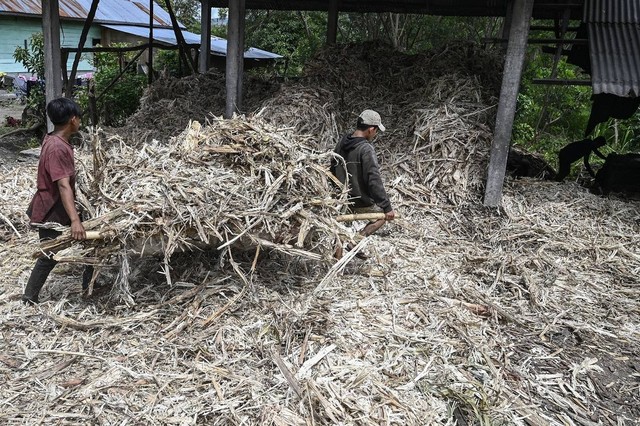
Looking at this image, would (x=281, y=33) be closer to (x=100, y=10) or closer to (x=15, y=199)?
(x=100, y=10)

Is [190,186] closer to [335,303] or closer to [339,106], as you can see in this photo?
[335,303]

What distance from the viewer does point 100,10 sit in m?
17.4

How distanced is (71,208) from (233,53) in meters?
3.92

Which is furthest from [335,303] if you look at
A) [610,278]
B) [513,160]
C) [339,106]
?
[513,160]

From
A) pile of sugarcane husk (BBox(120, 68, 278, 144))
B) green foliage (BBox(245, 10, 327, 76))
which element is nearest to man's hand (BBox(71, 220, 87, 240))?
pile of sugarcane husk (BBox(120, 68, 278, 144))

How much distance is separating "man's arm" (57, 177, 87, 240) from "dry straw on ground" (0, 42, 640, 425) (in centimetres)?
23

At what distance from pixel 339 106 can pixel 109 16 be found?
41.8 ft

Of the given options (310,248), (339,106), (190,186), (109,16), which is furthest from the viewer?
(109,16)

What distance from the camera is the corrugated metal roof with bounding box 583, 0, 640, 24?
7.11 meters

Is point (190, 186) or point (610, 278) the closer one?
point (190, 186)

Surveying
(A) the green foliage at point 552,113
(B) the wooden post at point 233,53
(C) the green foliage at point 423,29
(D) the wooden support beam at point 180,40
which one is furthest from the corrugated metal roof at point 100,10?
(A) the green foliage at point 552,113

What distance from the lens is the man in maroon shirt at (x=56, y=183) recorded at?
11.7 feet

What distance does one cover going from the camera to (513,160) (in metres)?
8.30

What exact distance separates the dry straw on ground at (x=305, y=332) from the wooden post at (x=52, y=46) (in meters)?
2.66
